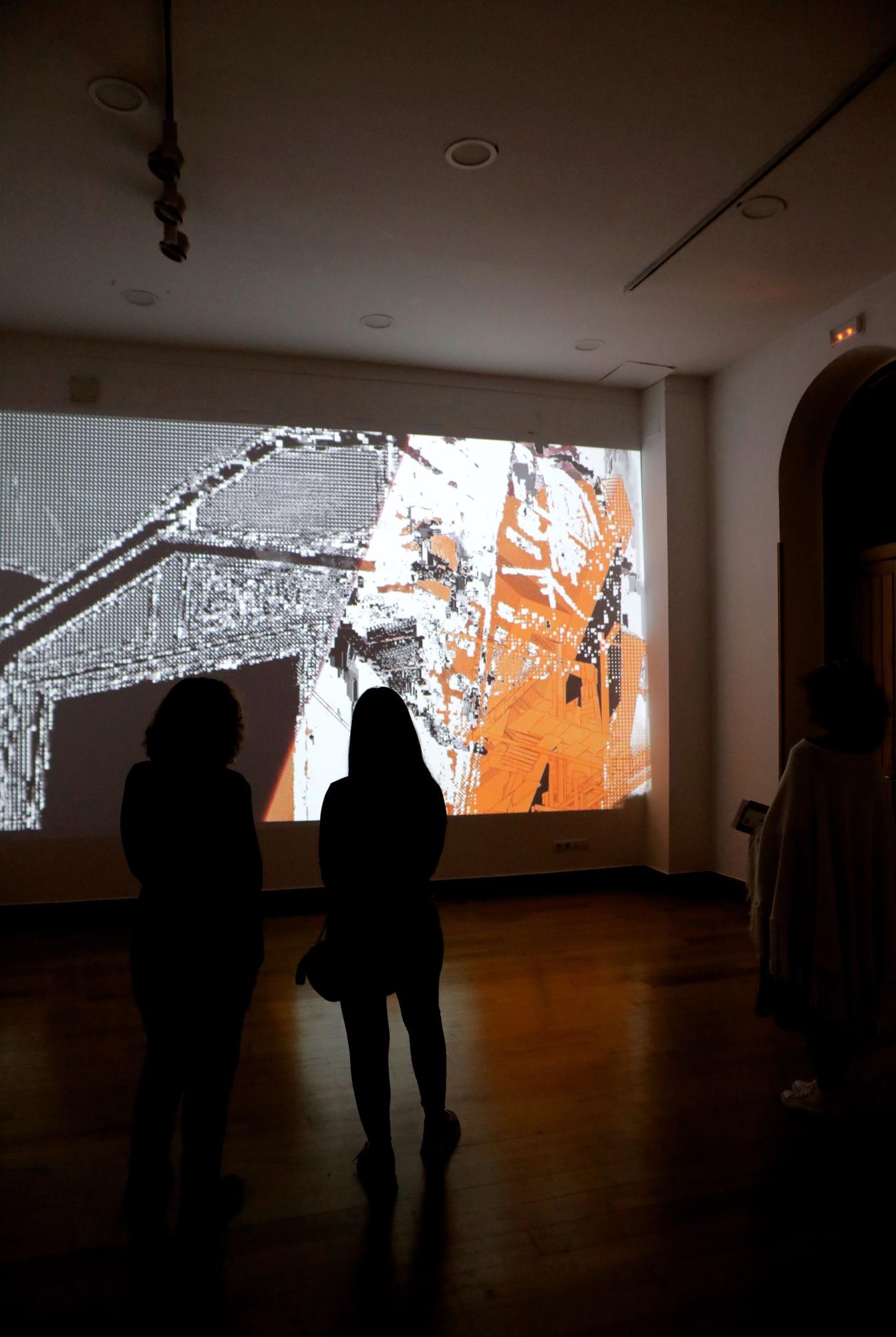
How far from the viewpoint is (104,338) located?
492 centimetres

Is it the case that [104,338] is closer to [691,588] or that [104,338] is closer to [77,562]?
[77,562]

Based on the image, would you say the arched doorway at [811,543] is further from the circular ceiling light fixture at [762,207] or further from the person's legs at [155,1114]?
the person's legs at [155,1114]

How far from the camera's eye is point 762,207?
351cm

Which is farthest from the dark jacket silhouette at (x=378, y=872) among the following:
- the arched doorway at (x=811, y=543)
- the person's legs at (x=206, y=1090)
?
the arched doorway at (x=811, y=543)

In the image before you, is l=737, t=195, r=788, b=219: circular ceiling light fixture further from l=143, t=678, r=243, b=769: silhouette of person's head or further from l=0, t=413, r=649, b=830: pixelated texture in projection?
l=143, t=678, r=243, b=769: silhouette of person's head

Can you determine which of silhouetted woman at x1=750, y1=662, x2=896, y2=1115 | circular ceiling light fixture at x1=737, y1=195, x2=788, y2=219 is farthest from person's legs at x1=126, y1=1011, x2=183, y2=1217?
circular ceiling light fixture at x1=737, y1=195, x2=788, y2=219

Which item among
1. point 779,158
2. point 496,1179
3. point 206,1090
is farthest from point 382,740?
point 779,158

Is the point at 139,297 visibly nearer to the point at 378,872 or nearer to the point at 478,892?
the point at 378,872

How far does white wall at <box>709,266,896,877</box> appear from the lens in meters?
4.94

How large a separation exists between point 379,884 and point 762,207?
3213 millimetres

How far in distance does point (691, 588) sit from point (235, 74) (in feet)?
13.2

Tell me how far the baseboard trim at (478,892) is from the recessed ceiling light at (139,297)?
10.9ft

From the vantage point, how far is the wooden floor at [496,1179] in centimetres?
187

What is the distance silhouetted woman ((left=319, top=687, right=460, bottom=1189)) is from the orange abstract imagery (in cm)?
297
